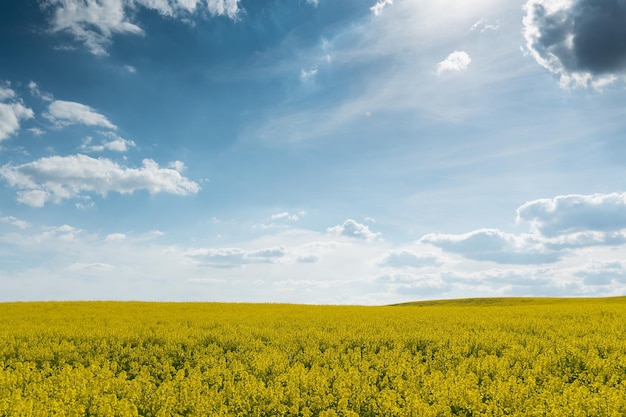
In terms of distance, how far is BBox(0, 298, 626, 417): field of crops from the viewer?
1027cm

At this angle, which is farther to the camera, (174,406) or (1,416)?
(174,406)

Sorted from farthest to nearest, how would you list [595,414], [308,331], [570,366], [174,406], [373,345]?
Answer: [308,331], [373,345], [570,366], [174,406], [595,414]

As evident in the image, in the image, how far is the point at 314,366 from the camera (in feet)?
45.9

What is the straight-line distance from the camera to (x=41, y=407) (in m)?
9.78

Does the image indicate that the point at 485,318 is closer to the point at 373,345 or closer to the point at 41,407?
the point at 373,345

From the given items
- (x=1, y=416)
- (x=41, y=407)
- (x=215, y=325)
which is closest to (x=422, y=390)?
(x=41, y=407)

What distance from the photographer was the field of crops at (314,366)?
10.3 m

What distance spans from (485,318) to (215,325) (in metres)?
14.3

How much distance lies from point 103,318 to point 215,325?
7474 mm

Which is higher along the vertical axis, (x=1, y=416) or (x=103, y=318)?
(x=103, y=318)

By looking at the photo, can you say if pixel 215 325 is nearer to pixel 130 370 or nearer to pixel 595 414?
pixel 130 370

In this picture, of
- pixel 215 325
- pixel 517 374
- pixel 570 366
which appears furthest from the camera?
Answer: pixel 215 325

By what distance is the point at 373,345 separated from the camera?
712 inches

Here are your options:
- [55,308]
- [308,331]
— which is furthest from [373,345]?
[55,308]
